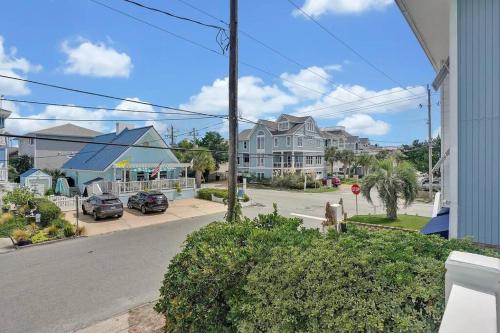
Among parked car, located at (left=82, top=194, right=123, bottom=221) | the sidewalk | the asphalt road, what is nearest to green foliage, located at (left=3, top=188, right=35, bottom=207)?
parked car, located at (left=82, top=194, right=123, bottom=221)

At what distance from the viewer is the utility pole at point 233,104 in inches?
331

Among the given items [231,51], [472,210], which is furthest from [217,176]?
[472,210]

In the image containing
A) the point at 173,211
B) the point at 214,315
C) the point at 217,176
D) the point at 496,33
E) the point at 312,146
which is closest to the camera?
the point at 214,315

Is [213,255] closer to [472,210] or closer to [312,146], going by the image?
[472,210]

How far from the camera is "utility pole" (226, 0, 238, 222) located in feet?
27.6

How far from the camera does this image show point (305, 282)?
3.37 metres

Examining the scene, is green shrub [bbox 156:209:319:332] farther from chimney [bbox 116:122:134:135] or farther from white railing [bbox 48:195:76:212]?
chimney [bbox 116:122:134:135]

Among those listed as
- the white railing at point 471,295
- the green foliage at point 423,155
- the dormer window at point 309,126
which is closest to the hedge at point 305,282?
the white railing at point 471,295

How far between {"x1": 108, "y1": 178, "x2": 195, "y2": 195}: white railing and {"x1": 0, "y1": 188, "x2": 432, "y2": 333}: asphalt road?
335 inches

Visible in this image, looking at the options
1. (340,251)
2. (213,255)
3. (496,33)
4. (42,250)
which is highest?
(496,33)

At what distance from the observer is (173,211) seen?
70.3 ft

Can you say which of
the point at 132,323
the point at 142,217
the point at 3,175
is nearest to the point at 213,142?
the point at 3,175

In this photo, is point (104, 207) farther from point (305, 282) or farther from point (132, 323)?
point (305, 282)

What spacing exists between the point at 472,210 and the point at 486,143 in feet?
4.03
